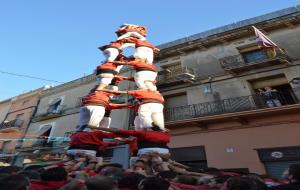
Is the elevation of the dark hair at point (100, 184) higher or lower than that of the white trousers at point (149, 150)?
lower

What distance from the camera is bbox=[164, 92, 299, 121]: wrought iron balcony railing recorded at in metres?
11.4

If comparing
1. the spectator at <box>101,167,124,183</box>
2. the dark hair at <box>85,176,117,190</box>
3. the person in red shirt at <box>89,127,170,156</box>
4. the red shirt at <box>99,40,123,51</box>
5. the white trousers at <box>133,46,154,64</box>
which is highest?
the red shirt at <box>99,40,123,51</box>

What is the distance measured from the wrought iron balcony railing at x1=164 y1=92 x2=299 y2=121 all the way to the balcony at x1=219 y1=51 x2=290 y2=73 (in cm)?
160

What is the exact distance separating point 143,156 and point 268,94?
Result: 917 cm

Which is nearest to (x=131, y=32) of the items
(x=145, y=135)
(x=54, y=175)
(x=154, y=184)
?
(x=145, y=135)

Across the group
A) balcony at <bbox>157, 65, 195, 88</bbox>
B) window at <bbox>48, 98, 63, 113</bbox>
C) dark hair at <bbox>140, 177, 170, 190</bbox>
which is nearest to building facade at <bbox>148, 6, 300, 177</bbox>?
balcony at <bbox>157, 65, 195, 88</bbox>

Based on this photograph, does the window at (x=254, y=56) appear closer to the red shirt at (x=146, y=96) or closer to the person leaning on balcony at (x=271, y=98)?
the person leaning on balcony at (x=271, y=98)

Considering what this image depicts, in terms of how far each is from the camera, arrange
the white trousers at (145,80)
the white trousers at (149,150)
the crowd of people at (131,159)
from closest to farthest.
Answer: the crowd of people at (131,159)
the white trousers at (149,150)
the white trousers at (145,80)

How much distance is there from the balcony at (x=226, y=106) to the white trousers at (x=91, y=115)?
830 cm

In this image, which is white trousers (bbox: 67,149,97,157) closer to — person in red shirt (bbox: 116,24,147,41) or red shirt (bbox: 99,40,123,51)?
red shirt (bbox: 99,40,123,51)

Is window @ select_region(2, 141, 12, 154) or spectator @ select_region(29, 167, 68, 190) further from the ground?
window @ select_region(2, 141, 12, 154)

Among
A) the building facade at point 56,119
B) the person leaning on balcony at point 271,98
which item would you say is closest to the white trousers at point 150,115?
the person leaning on balcony at point 271,98

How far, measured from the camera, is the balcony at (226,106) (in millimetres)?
11391

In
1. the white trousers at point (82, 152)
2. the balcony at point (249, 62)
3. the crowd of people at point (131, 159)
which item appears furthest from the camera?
the balcony at point (249, 62)
